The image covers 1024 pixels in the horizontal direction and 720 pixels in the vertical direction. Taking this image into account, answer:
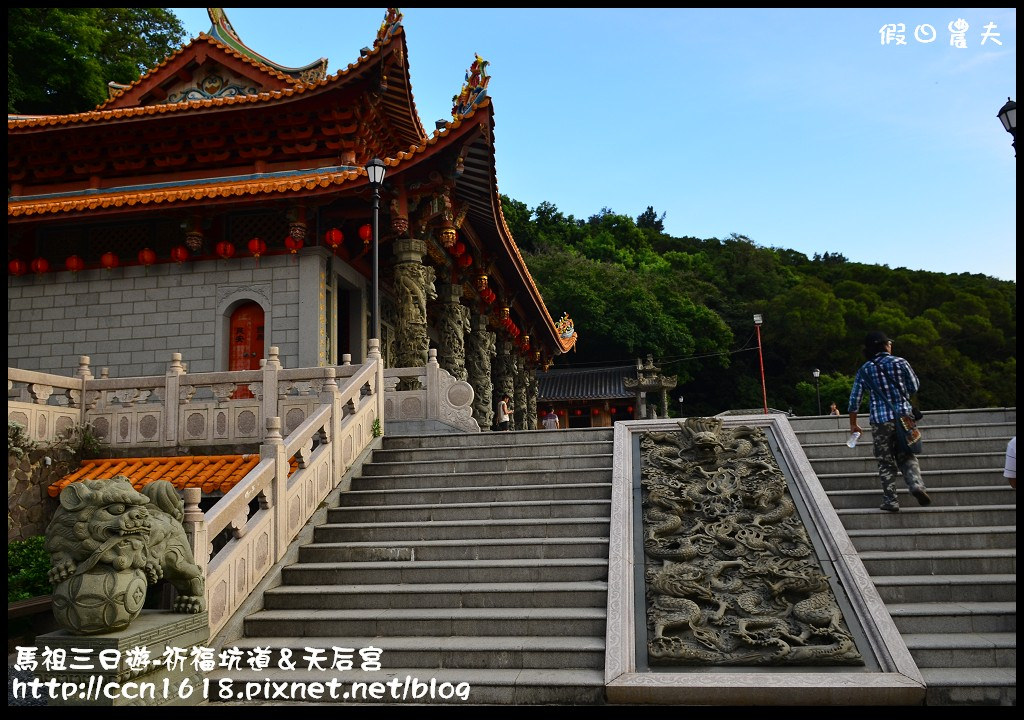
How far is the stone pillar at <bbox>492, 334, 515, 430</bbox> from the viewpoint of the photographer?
22266 mm

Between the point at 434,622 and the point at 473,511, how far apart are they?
1.73 meters

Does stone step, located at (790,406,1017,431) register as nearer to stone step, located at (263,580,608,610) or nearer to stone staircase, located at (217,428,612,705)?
stone staircase, located at (217,428,612,705)

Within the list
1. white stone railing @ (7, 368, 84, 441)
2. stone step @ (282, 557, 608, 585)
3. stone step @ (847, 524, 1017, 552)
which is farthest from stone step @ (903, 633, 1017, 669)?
white stone railing @ (7, 368, 84, 441)

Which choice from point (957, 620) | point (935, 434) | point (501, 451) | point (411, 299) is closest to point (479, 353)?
point (411, 299)

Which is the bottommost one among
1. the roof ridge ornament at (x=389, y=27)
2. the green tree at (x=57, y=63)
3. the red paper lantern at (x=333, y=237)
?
the red paper lantern at (x=333, y=237)

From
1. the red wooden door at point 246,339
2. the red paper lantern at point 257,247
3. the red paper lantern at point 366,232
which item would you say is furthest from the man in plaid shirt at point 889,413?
the red wooden door at point 246,339

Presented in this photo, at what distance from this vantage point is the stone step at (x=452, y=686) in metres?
4.89

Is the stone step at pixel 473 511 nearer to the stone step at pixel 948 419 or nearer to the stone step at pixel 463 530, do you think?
the stone step at pixel 463 530

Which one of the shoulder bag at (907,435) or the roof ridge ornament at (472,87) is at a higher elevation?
the roof ridge ornament at (472,87)

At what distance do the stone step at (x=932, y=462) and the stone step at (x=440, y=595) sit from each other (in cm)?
296

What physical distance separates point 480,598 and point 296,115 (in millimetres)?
9899

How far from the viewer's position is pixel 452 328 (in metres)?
16.0

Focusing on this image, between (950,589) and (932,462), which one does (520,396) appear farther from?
(950,589)

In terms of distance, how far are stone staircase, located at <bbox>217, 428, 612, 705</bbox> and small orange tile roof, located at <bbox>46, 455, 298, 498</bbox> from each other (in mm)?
1508
